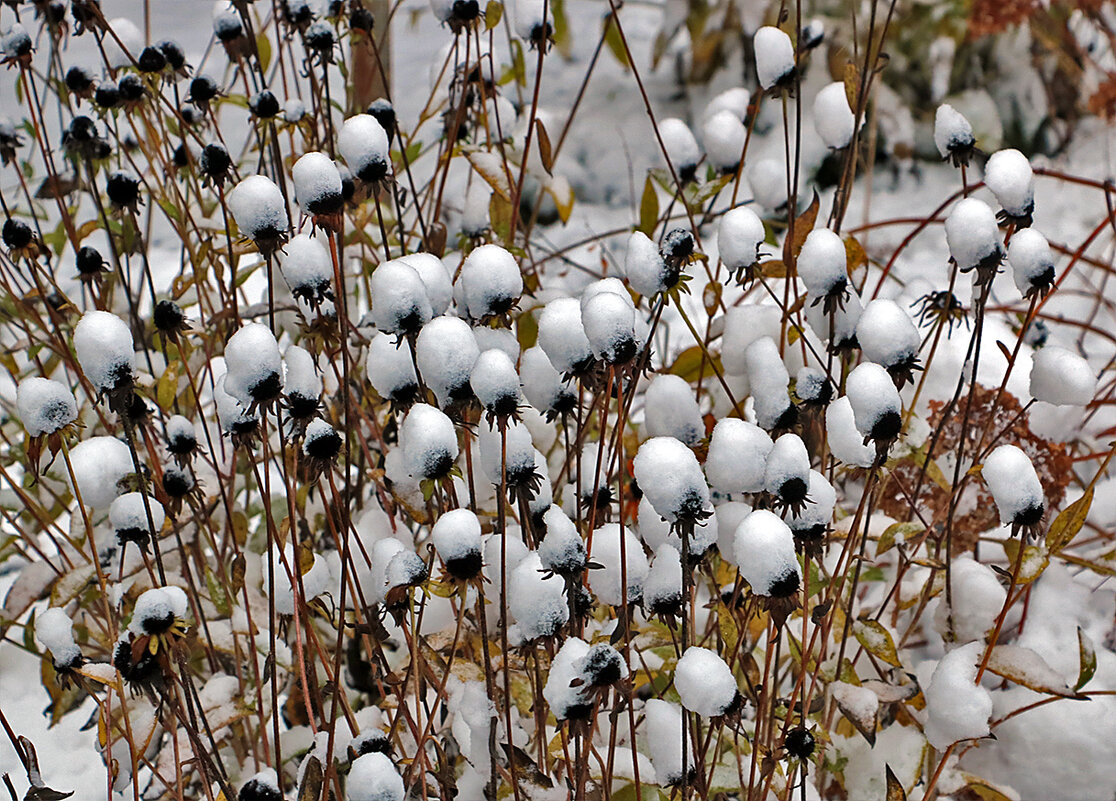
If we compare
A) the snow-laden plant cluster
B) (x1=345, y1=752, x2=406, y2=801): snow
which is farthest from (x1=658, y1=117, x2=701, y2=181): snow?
(x1=345, y1=752, x2=406, y2=801): snow

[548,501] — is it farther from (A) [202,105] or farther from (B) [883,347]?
(A) [202,105]

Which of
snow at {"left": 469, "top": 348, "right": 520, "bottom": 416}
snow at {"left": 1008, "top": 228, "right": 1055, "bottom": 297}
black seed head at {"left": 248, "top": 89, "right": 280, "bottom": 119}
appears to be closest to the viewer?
snow at {"left": 469, "top": 348, "right": 520, "bottom": 416}

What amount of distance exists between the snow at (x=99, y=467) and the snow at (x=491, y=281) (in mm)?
213

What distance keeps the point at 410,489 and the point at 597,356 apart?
0.75ft

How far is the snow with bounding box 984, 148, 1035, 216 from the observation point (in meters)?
0.51

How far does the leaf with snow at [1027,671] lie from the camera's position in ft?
1.97

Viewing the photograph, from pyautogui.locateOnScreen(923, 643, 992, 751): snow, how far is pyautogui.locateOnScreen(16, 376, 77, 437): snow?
1.49ft

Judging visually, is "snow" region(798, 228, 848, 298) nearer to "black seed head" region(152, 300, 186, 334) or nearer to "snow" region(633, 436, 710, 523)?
"snow" region(633, 436, 710, 523)

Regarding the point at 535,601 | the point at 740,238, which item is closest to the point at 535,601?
the point at 535,601

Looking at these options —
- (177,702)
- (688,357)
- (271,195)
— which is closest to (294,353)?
(271,195)

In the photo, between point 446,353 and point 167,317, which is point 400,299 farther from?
point 167,317

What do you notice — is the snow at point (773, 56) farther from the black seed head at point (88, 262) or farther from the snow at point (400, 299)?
the black seed head at point (88, 262)

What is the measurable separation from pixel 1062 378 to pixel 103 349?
0.46 m

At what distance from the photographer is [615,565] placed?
495 mm
